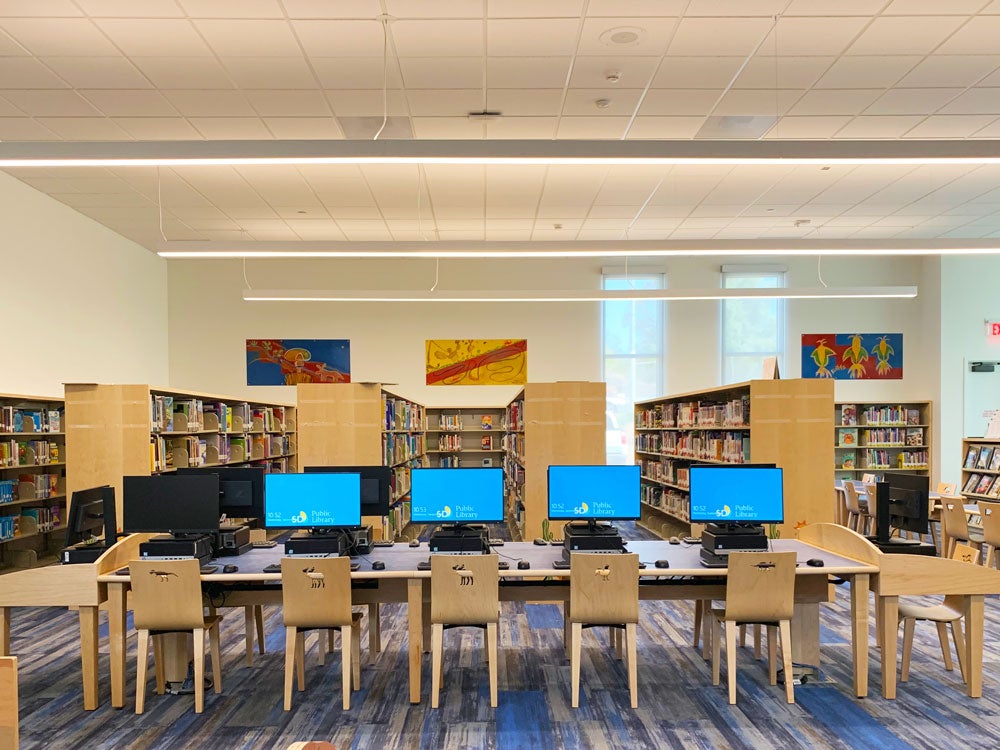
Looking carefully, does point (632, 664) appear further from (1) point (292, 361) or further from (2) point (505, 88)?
(1) point (292, 361)

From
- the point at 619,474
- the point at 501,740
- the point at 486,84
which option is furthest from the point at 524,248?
the point at 501,740

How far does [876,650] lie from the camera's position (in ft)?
16.0

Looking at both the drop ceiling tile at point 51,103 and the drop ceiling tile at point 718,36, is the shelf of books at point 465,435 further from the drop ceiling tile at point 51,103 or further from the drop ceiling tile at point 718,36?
the drop ceiling tile at point 718,36

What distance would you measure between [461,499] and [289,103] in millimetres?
3383

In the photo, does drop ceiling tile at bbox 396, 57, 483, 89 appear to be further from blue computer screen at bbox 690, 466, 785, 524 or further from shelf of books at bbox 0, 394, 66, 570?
shelf of books at bbox 0, 394, 66, 570

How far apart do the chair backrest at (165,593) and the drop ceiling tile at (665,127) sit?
4.73 m

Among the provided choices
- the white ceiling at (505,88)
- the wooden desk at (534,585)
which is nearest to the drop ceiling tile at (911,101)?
the white ceiling at (505,88)

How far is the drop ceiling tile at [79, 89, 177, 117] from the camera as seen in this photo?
5.59 metres

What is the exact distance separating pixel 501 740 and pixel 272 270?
393 inches

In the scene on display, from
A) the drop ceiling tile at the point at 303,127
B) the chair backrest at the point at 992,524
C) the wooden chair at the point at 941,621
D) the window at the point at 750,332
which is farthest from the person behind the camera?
the window at the point at 750,332

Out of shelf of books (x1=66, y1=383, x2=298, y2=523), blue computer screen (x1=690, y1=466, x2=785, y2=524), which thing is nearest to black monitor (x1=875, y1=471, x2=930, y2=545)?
blue computer screen (x1=690, y1=466, x2=785, y2=524)

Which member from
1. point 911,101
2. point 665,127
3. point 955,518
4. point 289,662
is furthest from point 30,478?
point 955,518

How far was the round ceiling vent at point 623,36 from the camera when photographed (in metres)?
4.73

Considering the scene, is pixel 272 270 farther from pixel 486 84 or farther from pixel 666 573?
pixel 666 573
